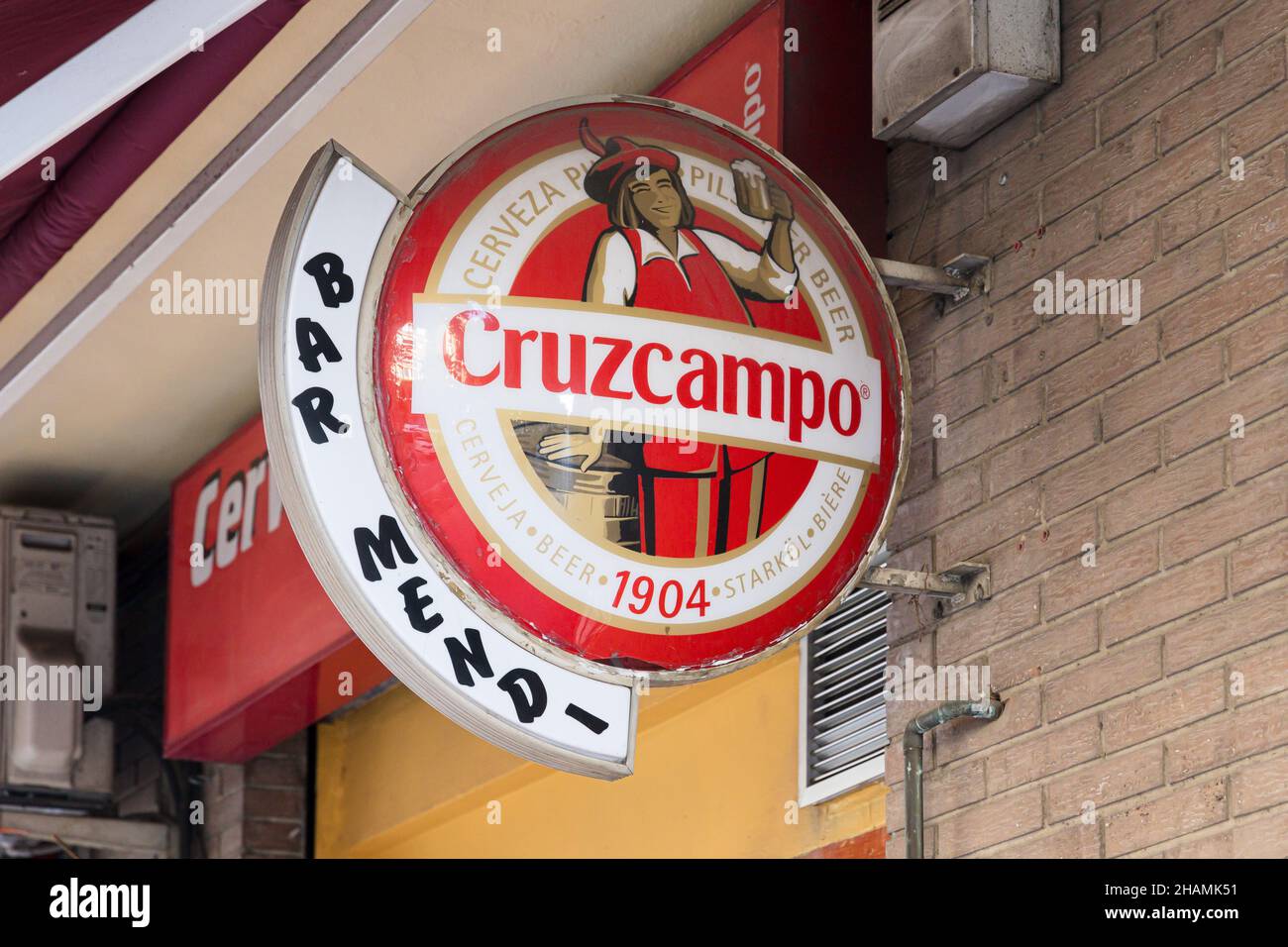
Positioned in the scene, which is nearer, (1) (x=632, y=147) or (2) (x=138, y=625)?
(1) (x=632, y=147)

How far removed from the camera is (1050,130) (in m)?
3.55

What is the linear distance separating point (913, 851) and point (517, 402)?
1129 millimetres

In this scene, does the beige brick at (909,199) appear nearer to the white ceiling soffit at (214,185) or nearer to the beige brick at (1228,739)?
the white ceiling soffit at (214,185)

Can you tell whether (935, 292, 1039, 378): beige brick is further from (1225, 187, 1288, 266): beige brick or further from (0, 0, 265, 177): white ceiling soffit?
(0, 0, 265, 177): white ceiling soffit

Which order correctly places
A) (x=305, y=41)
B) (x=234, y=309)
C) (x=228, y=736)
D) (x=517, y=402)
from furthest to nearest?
(x=228, y=736) → (x=234, y=309) → (x=305, y=41) → (x=517, y=402)

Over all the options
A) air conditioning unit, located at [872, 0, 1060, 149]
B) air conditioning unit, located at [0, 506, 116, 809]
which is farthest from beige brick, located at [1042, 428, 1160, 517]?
air conditioning unit, located at [0, 506, 116, 809]

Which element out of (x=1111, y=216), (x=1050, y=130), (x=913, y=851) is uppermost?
(x=1050, y=130)

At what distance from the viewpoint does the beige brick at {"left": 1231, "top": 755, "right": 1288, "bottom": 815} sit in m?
2.82

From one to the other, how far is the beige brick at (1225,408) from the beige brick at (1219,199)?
0.27 meters

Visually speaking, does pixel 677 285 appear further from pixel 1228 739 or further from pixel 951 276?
pixel 1228 739

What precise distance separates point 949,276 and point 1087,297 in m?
0.34

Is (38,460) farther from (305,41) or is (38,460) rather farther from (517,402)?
(517,402)

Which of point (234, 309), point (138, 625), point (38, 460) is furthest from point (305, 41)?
point (138, 625)
